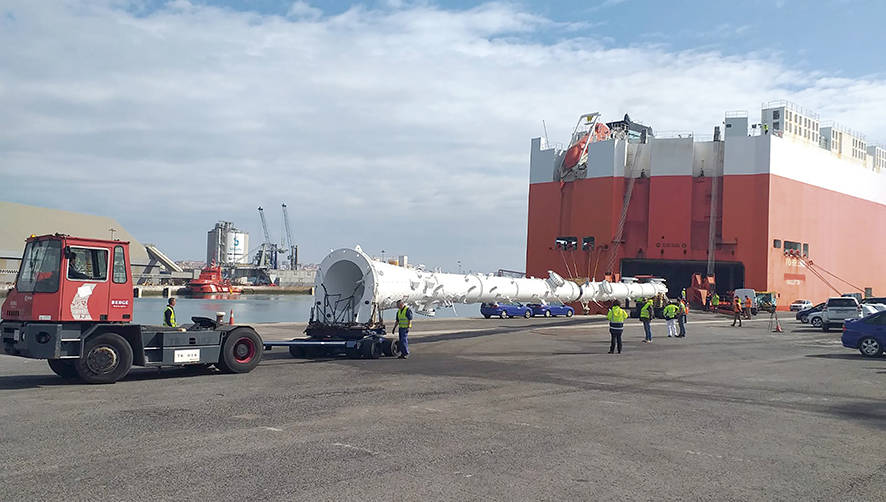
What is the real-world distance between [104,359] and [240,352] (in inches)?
122

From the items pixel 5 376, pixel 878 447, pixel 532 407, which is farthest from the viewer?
pixel 5 376

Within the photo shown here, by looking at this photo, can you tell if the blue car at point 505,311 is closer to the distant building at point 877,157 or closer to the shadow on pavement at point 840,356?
the shadow on pavement at point 840,356

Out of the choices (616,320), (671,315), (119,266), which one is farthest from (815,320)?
(119,266)

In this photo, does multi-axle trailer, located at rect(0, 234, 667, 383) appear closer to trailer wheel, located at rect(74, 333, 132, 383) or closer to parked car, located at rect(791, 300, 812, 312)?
trailer wheel, located at rect(74, 333, 132, 383)

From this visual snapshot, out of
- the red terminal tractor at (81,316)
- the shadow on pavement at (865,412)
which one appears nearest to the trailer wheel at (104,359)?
the red terminal tractor at (81,316)

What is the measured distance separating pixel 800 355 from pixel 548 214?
4394cm

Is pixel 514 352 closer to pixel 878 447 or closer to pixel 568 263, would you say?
pixel 878 447

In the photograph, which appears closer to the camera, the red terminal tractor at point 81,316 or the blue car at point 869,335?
the red terminal tractor at point 81,316

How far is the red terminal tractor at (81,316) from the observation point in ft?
44.0

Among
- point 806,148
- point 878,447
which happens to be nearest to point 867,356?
point 878,447

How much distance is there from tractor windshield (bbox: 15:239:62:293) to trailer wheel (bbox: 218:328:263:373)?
3783mm

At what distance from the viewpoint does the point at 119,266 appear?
14445mm

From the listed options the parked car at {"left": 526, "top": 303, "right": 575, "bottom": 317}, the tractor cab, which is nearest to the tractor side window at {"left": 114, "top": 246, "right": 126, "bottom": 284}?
the tractor cab

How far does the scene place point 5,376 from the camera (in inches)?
592
